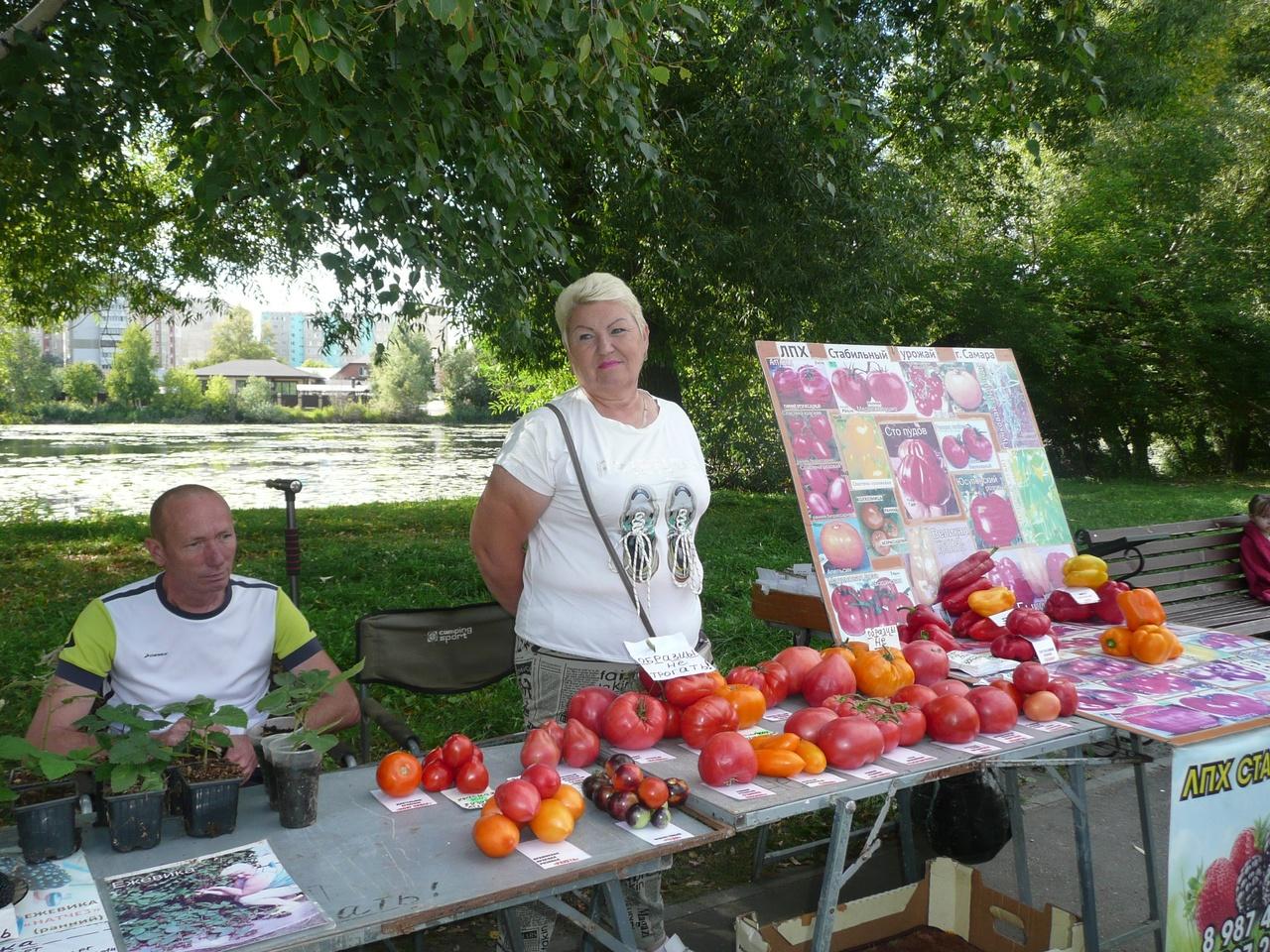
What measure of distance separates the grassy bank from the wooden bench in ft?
8.04

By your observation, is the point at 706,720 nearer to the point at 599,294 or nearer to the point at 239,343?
the point at 599,294

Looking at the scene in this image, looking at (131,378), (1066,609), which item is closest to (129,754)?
(1066,609)

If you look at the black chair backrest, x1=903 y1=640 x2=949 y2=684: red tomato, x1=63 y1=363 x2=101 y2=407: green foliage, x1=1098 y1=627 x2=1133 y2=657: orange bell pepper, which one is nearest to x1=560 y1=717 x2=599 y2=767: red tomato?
x1=903 y1=640 x2=949 y2=684: red tomato

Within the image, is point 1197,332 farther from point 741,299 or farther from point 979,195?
point 741,299

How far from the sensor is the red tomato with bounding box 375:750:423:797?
1936 millimetres

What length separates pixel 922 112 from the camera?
8.78 meters

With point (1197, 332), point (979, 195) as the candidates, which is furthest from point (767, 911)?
point (1197, 332)

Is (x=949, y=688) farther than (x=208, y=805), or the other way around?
(x=949, y=688)

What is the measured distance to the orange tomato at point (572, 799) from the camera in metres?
1.80

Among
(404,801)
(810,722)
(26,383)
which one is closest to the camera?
(404,801)

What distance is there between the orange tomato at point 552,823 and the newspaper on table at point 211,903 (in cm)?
40

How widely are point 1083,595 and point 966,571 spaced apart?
0.50 m

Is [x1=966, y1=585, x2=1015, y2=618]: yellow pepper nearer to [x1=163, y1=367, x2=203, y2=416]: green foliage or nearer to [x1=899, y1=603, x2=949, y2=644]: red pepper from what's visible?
[x1=899, y1=603, x2=949, y2=644]: red pepper

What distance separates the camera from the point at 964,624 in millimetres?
3223
